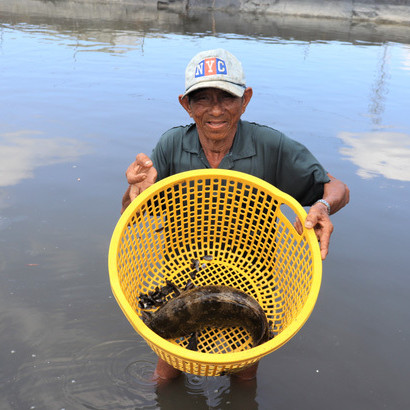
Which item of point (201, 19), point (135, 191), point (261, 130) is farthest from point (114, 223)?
point (201, 19)

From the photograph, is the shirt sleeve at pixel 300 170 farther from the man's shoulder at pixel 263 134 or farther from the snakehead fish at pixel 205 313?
the snakehead fish at pixel 205 313

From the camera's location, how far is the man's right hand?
2.18 meters

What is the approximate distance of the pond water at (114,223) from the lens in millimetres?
2805

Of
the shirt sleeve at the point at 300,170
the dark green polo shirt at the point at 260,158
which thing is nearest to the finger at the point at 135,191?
the dark green polo shirt at the point at 260,158

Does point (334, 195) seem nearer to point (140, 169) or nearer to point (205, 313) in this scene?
point (205, 313)

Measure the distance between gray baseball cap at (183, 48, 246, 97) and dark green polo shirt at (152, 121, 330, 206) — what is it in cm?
39

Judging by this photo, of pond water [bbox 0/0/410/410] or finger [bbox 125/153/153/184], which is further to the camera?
pond water [bbox 0/0/410/410]

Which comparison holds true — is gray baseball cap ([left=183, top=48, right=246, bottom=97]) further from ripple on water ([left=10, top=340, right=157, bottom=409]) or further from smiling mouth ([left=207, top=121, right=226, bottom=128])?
Answer: ripple on water ([left=10, top=340, right=157, bottom=409])

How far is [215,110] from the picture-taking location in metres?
2.29

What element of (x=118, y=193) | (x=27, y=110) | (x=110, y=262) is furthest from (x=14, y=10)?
(x=110, y=262)

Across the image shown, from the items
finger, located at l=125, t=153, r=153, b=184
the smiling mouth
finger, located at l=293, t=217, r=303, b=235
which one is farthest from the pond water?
the smiling mouth

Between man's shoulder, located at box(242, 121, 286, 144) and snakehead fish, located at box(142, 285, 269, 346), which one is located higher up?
man's shoulder, located at box(242, 121, 286, 144)

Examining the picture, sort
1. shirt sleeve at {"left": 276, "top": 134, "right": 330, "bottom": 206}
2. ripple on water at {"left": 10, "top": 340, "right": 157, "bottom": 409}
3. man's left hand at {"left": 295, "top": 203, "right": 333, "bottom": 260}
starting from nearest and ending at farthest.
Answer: man's left hand at {"left": 295, "top": 203, "right": 333, "bottom": 260} → shirt sleeve at {"left": 276, "top": 134, "right": 330, "bottom": 206} → ripple on water at {"left": 10, "top": 340, "right": 157, "bottom": 409}

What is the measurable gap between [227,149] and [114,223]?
2201 mm
